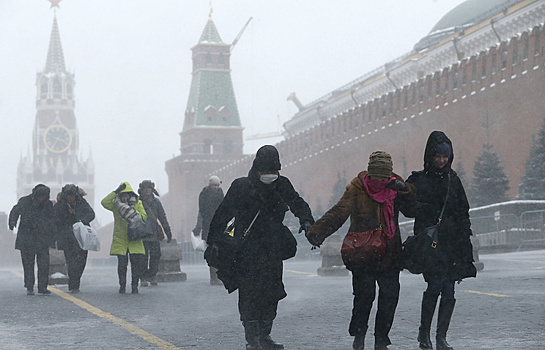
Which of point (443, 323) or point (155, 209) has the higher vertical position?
point (155, 209)

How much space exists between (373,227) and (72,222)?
6444 millimetres

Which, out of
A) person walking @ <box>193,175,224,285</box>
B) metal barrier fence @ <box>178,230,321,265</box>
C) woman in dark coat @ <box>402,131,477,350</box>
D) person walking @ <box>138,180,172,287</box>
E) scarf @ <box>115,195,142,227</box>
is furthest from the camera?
metal barrier fence @ <box>178,230,321,265</box>

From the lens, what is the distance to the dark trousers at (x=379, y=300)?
19.8 feet

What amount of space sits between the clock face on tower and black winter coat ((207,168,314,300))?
15495 cm

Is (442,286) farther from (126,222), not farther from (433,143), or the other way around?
(126,222)

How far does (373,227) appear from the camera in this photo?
19.8 ft

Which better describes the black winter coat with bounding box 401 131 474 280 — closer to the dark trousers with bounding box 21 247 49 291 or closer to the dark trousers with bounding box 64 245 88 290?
the dark trousers with bounding box 21 247 49 291

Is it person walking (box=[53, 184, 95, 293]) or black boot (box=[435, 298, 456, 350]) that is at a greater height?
person walking (box=[53, 184, 95, 293])

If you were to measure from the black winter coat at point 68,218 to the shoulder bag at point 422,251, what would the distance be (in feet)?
20.4

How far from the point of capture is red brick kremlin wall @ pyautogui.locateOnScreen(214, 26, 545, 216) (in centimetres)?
3153

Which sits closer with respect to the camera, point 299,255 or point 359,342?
point 359,342

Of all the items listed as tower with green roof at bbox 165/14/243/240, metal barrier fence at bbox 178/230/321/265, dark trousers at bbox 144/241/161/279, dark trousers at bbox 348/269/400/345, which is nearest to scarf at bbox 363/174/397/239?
dark trousers at bbox 348/269/400/345

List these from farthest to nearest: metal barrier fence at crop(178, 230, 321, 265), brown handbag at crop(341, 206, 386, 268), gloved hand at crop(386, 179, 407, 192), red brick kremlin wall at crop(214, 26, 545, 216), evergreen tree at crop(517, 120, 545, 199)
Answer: red brick kremlin wall at crop(214, 26, 545, 216)
metal barrier fence at crop(178, 230, 321, 265)
evergreen tree at crop(517, 120, 545, 199)
gloved hand at crop(386, 179, 407, 192)
brown handbag at crop(341, 206, 386, 268)

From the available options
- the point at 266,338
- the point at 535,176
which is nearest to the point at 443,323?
the point at 266,338
